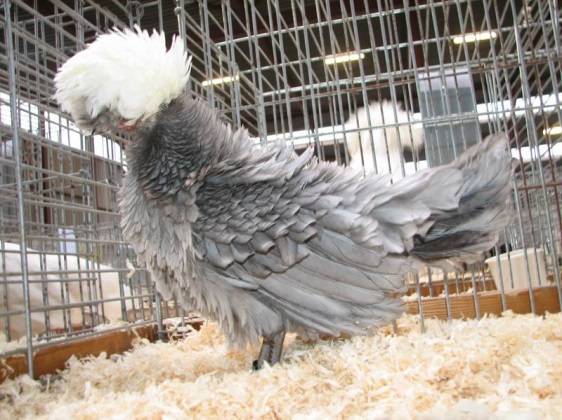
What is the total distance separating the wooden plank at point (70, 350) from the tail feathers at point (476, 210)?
1210 mm

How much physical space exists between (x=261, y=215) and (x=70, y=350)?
2.94ft

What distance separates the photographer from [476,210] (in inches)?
56.2

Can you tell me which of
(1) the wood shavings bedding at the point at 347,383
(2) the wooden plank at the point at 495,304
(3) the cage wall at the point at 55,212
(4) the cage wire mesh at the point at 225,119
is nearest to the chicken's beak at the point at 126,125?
(3) the cage wall at the point at 55,212

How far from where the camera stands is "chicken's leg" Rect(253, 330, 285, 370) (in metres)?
1.44

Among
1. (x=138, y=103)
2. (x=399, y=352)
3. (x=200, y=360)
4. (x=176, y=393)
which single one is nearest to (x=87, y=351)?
(x=200, y=360)

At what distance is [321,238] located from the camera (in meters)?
1.37

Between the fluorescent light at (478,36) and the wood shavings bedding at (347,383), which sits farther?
the fluorescent light at (478,36)

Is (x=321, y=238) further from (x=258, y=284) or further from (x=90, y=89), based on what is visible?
(x=90, y=89)

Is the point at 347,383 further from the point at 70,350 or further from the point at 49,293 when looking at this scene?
the point at 49,293

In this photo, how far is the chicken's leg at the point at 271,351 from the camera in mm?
1442

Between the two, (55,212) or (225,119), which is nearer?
(225,119)

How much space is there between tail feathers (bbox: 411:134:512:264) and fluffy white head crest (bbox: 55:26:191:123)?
0.87 metres

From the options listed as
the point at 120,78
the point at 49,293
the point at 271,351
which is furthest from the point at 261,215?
the point at 49,293

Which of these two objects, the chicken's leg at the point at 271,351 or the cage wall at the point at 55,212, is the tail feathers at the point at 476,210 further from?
the cage wall at the point at 55,212
